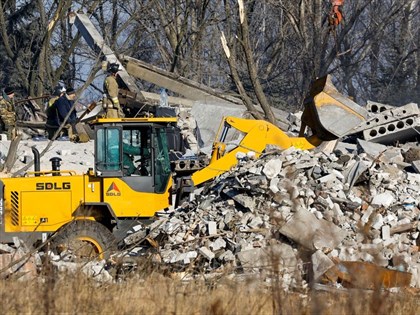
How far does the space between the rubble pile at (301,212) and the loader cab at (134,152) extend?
64 centimetres

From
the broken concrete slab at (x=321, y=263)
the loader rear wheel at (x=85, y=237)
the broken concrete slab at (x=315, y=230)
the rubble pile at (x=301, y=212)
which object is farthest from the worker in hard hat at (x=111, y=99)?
the broken concrete slab at (x=321, y=263)

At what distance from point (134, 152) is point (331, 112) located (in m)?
3.36

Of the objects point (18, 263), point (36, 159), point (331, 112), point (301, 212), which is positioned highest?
point (331, 112)

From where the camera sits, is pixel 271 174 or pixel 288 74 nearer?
pixel 271 174

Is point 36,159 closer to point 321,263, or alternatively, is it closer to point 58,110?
point 321,263

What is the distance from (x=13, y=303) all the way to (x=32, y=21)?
105 feet

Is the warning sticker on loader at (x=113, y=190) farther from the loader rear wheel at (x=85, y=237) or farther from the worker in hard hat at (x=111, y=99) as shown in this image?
the worker in hard hat at (x=111, y=99)

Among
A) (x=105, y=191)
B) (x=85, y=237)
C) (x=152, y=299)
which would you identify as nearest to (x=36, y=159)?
(x=105, y=191)

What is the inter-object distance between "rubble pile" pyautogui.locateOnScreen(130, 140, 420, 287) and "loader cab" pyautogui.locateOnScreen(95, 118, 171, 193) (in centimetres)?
64

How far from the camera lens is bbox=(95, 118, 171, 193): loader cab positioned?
1507 cm

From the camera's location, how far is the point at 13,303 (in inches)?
296

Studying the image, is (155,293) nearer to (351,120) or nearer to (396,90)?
(351,120)

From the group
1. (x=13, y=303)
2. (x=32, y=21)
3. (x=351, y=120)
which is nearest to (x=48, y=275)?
(x=13, y=303)

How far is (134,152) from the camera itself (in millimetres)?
15391
